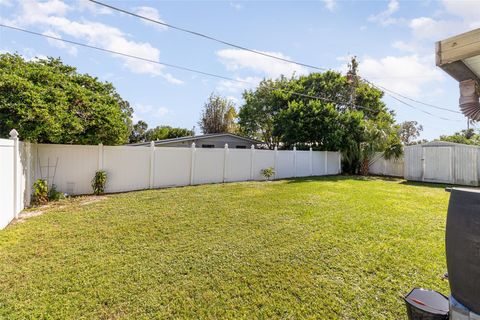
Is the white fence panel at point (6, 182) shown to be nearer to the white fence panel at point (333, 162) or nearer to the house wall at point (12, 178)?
the house wall at point (12, 178)

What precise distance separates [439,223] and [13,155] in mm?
9042

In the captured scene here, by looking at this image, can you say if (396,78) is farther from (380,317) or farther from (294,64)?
(380,317)

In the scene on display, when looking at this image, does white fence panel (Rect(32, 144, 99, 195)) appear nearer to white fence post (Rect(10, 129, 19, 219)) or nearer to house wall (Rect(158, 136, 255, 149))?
white fence post (Rect(10, 129, 19, 219))

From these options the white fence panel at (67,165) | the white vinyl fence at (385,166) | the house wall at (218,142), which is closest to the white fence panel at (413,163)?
the white vinyl fence at (385,166)

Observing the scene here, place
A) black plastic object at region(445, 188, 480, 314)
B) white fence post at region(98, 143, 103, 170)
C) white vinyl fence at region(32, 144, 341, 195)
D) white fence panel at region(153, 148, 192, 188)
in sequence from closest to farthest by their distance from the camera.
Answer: black plastic object at region(445, 188, 480, 314)
white vinyl fence at region(32, 144, 341, 195)
white fence post at region(98, 143, 103, 170)
white fence panel at region(153, 148, 192, 188)

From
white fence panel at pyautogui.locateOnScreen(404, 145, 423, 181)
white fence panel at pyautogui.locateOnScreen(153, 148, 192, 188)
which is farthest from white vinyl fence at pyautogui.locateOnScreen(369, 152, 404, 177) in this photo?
white fence panel at pyautogui.locateOnScreen(153, 148, 192, 188)

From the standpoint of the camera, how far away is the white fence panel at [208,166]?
9.84 m

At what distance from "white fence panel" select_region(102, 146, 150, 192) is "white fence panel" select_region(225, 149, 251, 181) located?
11.7ft

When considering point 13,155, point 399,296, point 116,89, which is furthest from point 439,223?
point 116,89

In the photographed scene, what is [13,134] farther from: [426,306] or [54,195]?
[426,306]

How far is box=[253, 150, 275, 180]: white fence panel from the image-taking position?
38.4 ft

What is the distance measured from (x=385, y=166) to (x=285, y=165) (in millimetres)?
7480

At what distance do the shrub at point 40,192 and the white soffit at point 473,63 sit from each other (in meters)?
8.49

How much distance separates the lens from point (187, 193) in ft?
25.6
